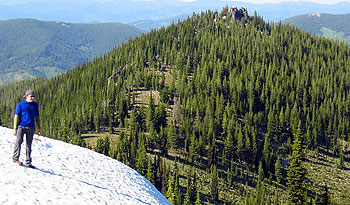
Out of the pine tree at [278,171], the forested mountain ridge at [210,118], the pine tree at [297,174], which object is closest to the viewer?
the pine tree at [297,174]

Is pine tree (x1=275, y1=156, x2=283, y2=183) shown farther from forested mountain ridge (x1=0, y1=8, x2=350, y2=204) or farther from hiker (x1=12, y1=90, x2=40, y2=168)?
hiker (x1=12, y1=90, x2=40, y2=168)

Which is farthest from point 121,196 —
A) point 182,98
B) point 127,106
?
point 182,98

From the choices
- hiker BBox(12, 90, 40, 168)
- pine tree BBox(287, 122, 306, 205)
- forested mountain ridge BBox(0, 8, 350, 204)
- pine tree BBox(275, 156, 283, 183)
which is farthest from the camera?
pine tree BBox(275, 156, 283, 183)

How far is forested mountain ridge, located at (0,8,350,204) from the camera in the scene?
98.8 m

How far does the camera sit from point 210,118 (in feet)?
406

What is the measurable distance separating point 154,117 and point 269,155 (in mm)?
48153

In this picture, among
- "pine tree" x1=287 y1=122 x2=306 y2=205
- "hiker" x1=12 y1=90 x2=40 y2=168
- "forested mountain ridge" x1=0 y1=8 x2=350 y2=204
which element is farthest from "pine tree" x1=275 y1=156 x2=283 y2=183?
"hiker" x1=12 y1=90 x2=40 y2=168

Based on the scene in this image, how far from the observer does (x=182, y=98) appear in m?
148

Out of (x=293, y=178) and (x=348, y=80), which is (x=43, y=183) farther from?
(x=348, y=80)

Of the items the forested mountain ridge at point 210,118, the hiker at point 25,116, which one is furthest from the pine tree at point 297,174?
the hiker at point 25,116

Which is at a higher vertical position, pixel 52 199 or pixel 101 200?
pixel 52 199

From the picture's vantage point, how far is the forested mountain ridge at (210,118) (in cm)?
9875

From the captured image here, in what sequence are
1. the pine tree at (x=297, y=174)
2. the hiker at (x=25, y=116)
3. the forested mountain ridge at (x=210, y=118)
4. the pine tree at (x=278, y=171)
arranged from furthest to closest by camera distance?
the pine tree at (x=278, y=171), the forested mountain ridge at (x=210, y=118), the pine tree at (x=297, y=174), the hiker at (x=25, y=116)

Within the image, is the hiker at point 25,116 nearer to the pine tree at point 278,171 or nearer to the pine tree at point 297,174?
the pine tree at point 297,174
